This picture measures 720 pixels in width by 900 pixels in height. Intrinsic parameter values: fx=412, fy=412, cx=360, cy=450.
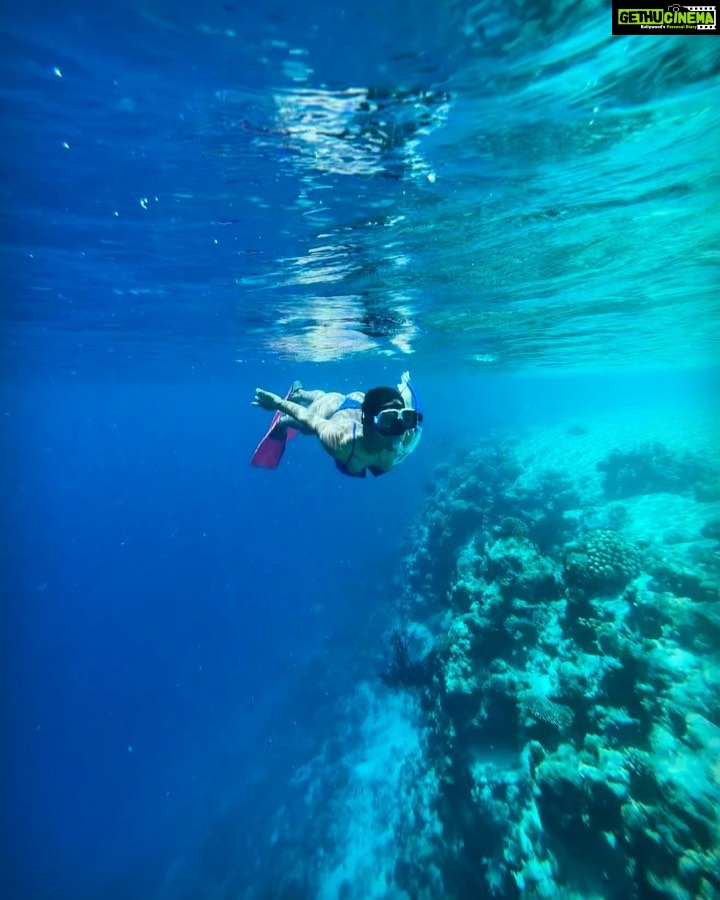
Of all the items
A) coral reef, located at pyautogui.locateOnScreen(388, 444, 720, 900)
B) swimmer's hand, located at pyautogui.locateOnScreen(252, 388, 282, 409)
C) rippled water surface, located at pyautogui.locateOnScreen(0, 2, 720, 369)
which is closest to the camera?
rippled water surface, located at pyautogui.locateOnScreen(0, 2, 720, 369)

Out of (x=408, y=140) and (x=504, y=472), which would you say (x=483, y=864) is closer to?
(x=408, y=140)

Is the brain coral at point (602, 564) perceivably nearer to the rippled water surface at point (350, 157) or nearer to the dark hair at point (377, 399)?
the dark hair at point (377, 399)

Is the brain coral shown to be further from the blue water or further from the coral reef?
the blue water

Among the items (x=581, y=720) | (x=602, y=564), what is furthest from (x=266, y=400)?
(x=602, y=564)

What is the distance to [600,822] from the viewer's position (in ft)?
19.8

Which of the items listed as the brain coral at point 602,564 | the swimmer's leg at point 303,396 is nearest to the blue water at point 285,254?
the swimmer's leg at point 303,396

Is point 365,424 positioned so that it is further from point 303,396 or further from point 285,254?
point 285,254

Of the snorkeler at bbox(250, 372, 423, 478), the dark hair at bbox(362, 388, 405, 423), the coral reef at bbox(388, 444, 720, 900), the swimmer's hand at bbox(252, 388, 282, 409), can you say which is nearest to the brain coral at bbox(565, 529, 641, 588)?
the coral reef at bbox(388, 444, 720, 900)

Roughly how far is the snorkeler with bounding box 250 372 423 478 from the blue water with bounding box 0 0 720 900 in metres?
4.30

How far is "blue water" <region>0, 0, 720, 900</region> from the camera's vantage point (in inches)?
213

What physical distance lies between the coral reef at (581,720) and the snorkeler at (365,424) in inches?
231

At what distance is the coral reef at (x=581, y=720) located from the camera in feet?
18.6

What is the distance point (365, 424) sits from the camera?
4.73 metres

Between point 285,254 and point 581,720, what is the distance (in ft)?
42.5
